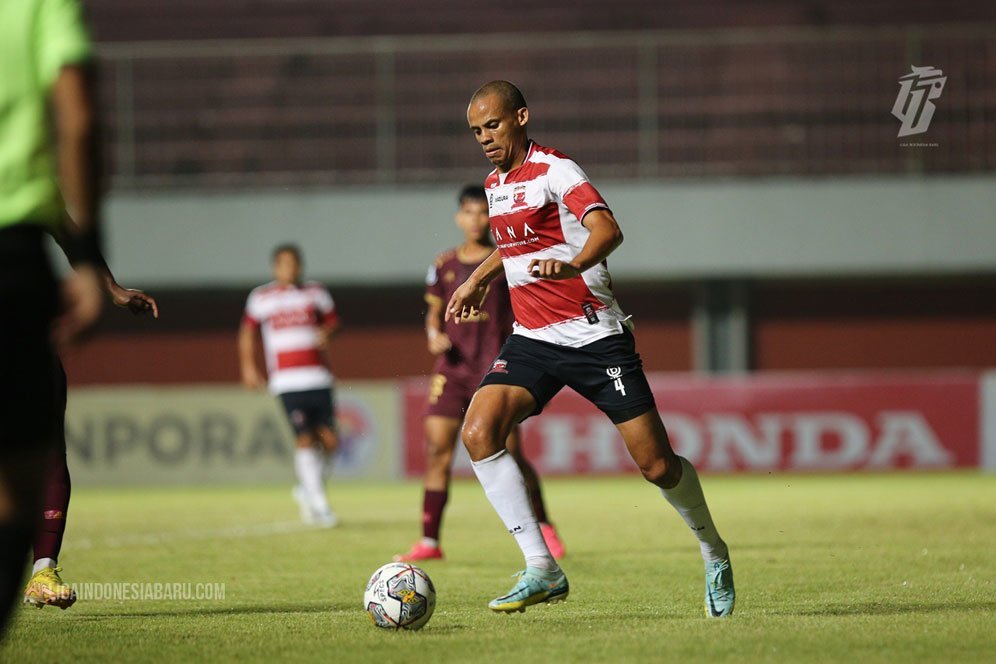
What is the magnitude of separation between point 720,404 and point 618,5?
801 cm

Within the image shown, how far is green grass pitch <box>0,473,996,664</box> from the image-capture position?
5617 millimetres

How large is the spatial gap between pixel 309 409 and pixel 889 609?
7.68 m

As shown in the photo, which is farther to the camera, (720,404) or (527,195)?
(720,404)

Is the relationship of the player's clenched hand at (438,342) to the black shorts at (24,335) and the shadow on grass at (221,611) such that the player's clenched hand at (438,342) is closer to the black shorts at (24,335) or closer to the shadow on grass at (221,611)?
the shadow on grass at (221,611)

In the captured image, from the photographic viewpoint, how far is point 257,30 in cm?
2445

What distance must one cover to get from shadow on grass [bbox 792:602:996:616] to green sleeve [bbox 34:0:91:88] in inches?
160

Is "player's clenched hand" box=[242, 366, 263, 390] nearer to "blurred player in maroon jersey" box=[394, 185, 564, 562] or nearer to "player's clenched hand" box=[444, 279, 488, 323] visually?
"blurred player in maroon jersey" box=[394, 185, 564, 562]

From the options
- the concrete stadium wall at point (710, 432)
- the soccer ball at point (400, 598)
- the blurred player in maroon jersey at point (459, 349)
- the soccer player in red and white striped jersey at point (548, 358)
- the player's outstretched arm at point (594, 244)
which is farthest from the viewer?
the concrete stadium wall at point (710, 432)

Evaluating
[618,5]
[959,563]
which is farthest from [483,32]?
[959,563]

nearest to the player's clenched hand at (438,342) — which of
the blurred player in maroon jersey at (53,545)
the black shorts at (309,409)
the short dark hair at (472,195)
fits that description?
the short dark hair at (472,195)

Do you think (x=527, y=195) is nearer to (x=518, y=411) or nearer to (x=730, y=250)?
(x=518, y=411)

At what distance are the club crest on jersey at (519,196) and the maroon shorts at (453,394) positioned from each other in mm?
3465

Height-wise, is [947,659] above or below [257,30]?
below

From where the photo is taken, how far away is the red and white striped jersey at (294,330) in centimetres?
1341
